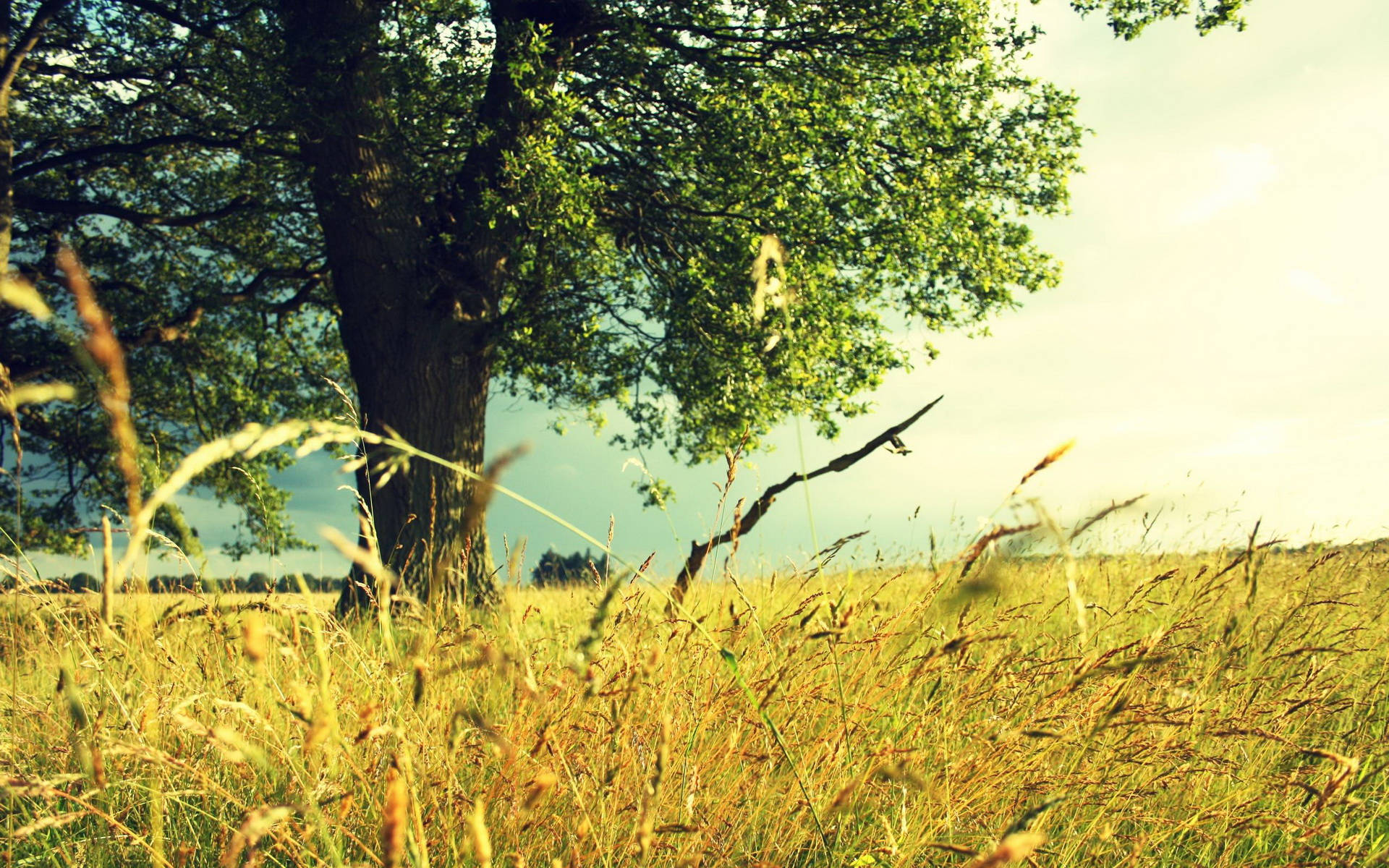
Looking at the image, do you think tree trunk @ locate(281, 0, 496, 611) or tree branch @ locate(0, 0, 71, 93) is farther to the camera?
tree branch @ locate(0, 0, 71, 93)

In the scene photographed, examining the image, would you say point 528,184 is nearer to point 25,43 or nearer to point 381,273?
point 381,273

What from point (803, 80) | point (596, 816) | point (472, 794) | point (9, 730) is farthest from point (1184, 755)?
point (803, 80)

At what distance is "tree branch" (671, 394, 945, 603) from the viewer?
7.29ft

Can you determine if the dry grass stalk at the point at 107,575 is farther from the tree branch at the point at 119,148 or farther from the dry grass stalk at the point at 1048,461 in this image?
the tree branch at the point at 119,148

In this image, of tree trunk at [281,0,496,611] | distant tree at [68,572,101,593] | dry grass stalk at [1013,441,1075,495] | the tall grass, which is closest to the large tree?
tree trunk at [281,0,496,611]

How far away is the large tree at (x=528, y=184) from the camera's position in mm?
8773

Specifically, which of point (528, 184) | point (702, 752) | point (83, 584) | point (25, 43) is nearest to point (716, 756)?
point (702, 752)

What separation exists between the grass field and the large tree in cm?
453

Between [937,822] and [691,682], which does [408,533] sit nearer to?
[691,682]

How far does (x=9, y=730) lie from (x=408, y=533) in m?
4.81

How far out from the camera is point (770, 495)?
281 cm

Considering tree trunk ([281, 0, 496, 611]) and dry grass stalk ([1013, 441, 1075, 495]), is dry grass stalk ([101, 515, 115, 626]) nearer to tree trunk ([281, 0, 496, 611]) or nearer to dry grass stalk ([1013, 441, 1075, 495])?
dry grass stalk ([1013, 441, 1075, 495])

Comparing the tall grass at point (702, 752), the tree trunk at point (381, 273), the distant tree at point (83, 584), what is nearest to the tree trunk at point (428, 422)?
the tree trunk at point (381, 273)

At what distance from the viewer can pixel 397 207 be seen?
9.16 m
